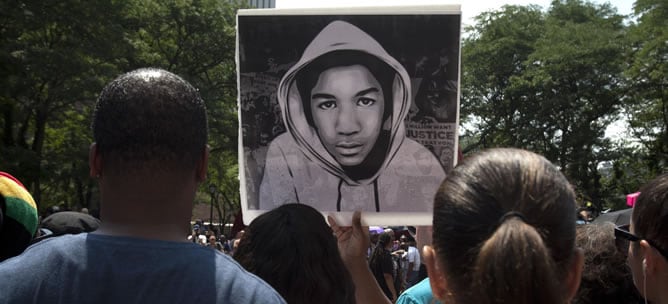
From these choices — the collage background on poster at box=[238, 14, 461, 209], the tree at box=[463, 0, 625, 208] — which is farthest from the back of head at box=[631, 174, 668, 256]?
the tree at box=[463, 0, 625, 208]

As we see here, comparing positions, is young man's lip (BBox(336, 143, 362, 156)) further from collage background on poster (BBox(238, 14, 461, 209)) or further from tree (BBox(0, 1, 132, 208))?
tree (BBox(0, 1, 132, 208))

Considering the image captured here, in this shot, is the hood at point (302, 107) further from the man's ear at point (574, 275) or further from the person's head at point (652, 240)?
the man's ear at point (574, 275)

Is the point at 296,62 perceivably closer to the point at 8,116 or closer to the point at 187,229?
the point at 187,229

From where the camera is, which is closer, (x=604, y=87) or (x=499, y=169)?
(x=499, y=169)

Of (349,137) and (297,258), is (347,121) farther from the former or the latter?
(297,258)

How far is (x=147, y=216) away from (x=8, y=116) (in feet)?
72.3

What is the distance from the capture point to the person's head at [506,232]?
65.3 inches

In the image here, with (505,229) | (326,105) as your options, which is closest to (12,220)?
(326,105)

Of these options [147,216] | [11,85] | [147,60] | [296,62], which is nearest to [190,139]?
[147,216]

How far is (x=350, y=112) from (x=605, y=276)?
1.32 metres

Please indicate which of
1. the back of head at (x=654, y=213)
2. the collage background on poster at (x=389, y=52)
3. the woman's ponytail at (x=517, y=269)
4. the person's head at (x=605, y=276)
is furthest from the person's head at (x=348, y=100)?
the woman's ponytail at (x=517, y=269)

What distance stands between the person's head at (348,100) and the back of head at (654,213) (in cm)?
131

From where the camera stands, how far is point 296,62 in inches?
141

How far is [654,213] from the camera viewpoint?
2.50m
